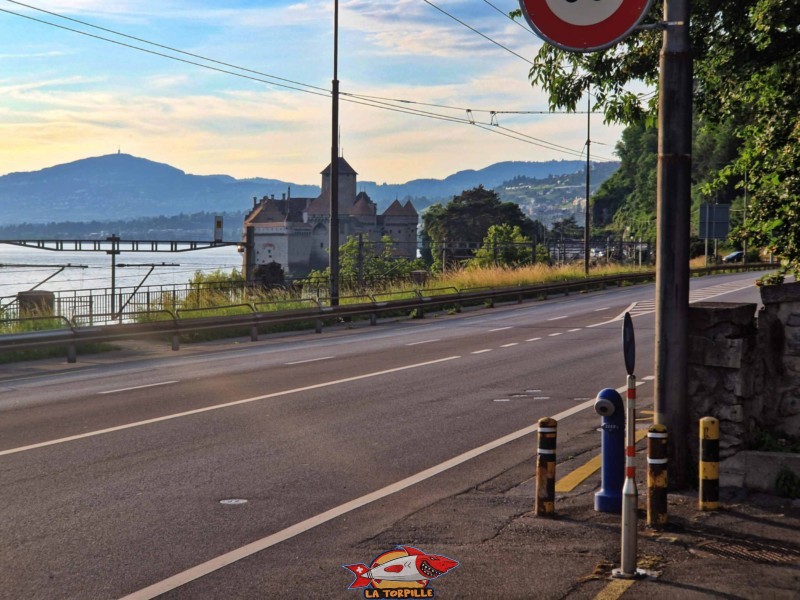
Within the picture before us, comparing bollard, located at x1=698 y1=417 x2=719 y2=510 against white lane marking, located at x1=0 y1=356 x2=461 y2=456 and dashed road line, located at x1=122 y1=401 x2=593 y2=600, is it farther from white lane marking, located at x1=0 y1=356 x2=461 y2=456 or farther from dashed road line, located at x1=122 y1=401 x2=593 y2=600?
white lane marking, located at x1=0 y1=356 x2=461 y2=456

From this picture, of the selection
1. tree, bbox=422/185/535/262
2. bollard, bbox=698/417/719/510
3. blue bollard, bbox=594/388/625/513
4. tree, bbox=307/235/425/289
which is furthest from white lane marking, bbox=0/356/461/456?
tree, bbox=422/185/535/262

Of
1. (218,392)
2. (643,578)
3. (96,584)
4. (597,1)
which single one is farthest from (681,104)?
(218,392)

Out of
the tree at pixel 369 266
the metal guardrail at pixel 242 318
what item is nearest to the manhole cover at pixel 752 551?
the metal guardrail at pixel 242 318

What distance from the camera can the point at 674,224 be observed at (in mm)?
7230

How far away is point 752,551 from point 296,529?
303 centimetres

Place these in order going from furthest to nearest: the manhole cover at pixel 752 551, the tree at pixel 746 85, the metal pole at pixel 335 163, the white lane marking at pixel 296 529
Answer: the metal pole at pixel 335 163, the tree at pixel 746 85, the manhole cover at pixel 752 551, the white lane marking at pixel 296 529

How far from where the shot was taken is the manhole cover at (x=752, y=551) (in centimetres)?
581

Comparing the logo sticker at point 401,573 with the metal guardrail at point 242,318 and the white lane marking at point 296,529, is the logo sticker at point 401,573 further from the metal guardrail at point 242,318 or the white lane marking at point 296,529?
the metal guardrail at point 242,318

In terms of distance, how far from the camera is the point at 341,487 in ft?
26.1

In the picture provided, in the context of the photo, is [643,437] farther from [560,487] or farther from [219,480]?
[219,480]

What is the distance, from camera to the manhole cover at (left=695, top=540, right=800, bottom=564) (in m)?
5.81

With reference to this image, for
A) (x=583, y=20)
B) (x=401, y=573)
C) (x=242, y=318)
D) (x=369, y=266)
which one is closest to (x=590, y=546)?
(x=401, y=573)

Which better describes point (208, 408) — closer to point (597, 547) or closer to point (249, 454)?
point (249, 454)

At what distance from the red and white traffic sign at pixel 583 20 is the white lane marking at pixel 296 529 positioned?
3.77 meters
